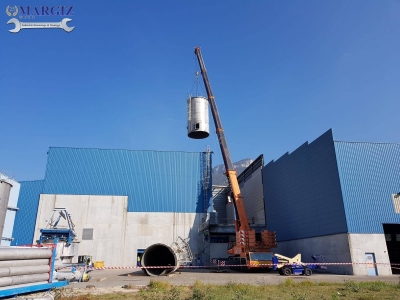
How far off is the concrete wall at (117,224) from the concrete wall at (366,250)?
21.8 meters

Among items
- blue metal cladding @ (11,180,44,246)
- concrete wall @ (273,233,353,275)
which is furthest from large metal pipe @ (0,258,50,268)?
blue metal cladding @ (11,180,44,246)

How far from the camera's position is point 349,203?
26297mm

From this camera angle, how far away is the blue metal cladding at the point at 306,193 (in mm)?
27719

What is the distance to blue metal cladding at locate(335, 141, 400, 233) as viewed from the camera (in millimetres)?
26344

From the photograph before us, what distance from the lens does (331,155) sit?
28.0 m

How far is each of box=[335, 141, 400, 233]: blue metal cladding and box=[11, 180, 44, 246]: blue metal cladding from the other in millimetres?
38377

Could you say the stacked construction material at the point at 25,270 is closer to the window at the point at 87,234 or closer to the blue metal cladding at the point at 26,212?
the window at the point at 87,234

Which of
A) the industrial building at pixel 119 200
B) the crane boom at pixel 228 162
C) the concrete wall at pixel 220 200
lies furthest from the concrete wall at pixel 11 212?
the concrete wall at pixel 220 200

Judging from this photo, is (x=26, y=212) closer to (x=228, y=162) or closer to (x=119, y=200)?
(x=119, y=200)

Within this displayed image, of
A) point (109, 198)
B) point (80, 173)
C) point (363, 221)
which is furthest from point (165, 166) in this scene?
point (363, 221)

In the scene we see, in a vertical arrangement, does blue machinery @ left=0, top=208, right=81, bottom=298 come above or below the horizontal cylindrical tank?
below

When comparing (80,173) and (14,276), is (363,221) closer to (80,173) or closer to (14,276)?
(14,276)

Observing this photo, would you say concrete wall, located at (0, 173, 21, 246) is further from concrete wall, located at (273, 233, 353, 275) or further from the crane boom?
concrete wall, located at (273, 233, 353, 275)

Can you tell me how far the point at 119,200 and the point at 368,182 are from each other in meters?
30.6
